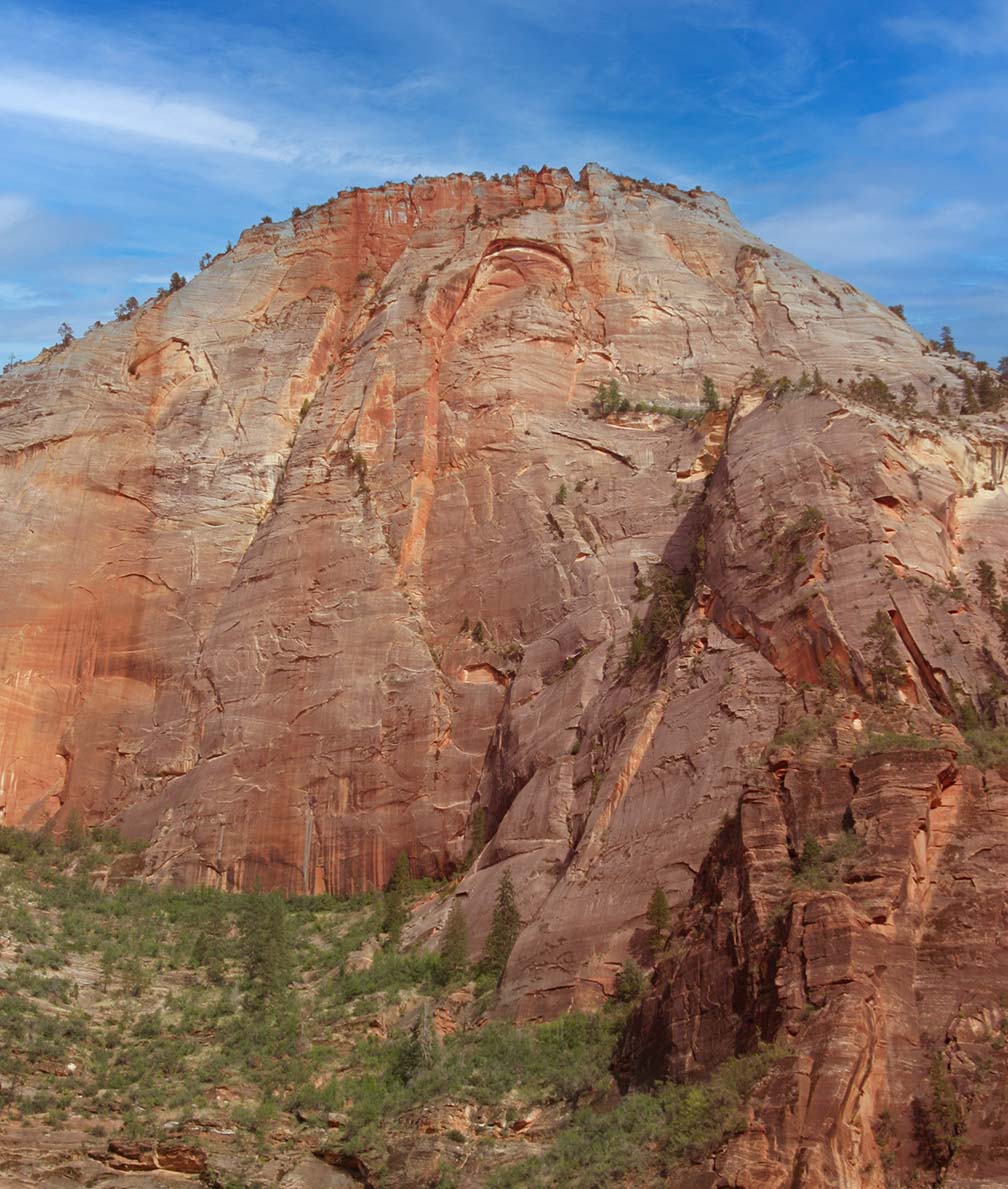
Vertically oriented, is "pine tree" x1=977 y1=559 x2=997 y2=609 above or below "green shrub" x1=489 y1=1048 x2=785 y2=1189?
above

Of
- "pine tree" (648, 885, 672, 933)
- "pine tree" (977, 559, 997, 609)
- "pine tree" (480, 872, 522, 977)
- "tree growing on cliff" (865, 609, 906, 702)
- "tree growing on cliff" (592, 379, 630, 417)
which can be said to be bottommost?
"pine tree" (480, 872, 522, 977)

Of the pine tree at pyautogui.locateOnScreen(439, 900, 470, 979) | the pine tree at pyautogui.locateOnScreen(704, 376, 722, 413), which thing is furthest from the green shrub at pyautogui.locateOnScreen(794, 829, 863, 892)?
the pine tree at pyautogui.locateOnScreen(704, 376, 722, 413)

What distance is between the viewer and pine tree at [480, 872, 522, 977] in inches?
1585

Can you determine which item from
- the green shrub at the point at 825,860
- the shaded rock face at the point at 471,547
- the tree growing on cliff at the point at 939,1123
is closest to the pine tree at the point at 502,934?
the shaded rock face at the point at 471,547

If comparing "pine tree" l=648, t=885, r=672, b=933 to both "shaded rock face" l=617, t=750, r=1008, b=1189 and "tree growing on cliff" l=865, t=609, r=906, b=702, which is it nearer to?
"shaded rock face" l=617, t=750, r=1008, b=1189

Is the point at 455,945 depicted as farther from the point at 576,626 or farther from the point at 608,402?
the point at 608,402

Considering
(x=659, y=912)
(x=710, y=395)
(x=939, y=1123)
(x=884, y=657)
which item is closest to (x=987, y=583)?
(x=884, y=657)

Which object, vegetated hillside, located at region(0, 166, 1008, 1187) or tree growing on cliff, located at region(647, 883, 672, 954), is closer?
vegetated hillside, located at region(0, 166, 1008, 1187)

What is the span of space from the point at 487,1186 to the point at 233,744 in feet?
72.3

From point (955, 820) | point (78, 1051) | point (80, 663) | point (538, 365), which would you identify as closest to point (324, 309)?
point (538, 365)

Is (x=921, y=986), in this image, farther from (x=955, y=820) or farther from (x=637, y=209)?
(x=637, y=209)

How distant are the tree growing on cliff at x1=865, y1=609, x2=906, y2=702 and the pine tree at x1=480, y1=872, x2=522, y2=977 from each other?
10346mm

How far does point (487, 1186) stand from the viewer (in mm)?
31844

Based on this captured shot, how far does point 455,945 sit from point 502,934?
147 centimetres
